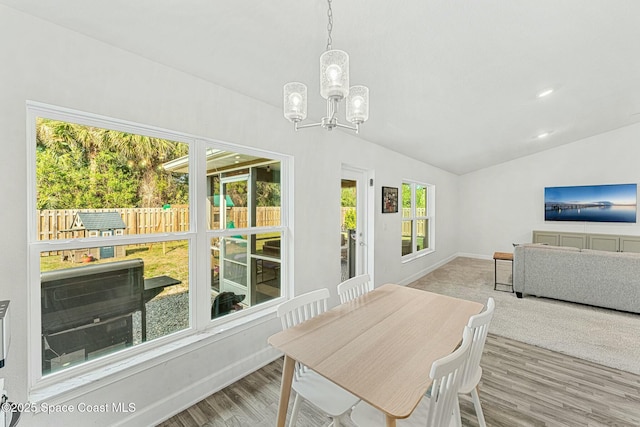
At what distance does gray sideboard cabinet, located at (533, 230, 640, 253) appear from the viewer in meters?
5.42

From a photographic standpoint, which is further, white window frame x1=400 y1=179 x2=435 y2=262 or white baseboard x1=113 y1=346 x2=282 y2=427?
white window frame x1=400 y1=179 x2=435 y2=262

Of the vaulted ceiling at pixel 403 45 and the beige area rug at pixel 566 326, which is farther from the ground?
the vaulted ceiling at pixel 403 45

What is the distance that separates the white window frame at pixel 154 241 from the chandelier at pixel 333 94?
3.40 feet

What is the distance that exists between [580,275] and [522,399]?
8.91 feet

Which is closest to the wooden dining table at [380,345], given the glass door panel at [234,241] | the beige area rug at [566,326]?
the glass door panel at [234,241]

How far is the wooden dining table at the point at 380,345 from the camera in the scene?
108cm

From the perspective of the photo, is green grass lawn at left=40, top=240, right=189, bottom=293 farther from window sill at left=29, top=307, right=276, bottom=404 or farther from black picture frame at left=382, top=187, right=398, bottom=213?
black picture frame at left=382, top=187, right=398, bottom=213

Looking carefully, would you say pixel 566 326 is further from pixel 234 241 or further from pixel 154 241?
pixel 154 241

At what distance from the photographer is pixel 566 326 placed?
3189 mm

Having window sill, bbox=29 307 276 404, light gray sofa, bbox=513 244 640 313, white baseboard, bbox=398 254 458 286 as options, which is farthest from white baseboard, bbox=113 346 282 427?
light gray sofa, bbox=513 244 640 313

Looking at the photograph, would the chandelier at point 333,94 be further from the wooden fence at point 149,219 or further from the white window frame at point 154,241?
the wooden fence at point 149,219

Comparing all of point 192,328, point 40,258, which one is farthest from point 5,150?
point 192,328

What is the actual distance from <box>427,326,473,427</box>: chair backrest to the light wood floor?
1017 mm

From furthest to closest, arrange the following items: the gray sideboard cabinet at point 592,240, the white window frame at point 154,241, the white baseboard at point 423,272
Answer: the gray sideboard cabinet at point 592,240 < the white baseboard at point 423,272 < the white window frame at point 154,241
